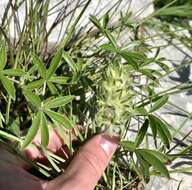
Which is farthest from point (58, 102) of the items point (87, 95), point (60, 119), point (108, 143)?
point (87, 95)

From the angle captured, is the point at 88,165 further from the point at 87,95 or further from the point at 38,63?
the point at 87,95

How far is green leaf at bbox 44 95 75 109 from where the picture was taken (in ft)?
3.76

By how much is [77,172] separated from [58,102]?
165 millimetres

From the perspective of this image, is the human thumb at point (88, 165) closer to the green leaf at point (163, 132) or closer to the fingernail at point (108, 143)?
the fingernail at point (108, 143)

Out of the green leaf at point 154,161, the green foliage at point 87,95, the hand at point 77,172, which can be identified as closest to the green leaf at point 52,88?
the green foliage at point 87,95

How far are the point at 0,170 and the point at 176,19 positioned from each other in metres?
0.97

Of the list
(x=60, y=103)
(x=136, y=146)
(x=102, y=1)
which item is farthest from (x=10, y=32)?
(x=136, y=146)

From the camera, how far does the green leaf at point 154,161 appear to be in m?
1.17

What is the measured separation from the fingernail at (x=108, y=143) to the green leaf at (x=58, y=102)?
0.13m

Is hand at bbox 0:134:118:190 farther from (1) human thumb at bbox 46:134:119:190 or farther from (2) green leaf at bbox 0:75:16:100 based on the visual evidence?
(2) green leaf at bbox 0:75:16:100

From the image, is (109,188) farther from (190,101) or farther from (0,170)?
(190,101)

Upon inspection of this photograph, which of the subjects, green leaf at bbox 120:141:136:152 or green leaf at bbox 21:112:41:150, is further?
green leaf at bbox 120:141:136:152

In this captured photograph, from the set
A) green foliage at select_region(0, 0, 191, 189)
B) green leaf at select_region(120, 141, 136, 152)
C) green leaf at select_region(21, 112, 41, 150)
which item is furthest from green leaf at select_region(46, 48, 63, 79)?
green leaf at select_region(120, 141, 136, 152)

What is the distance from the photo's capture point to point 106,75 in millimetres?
1109
